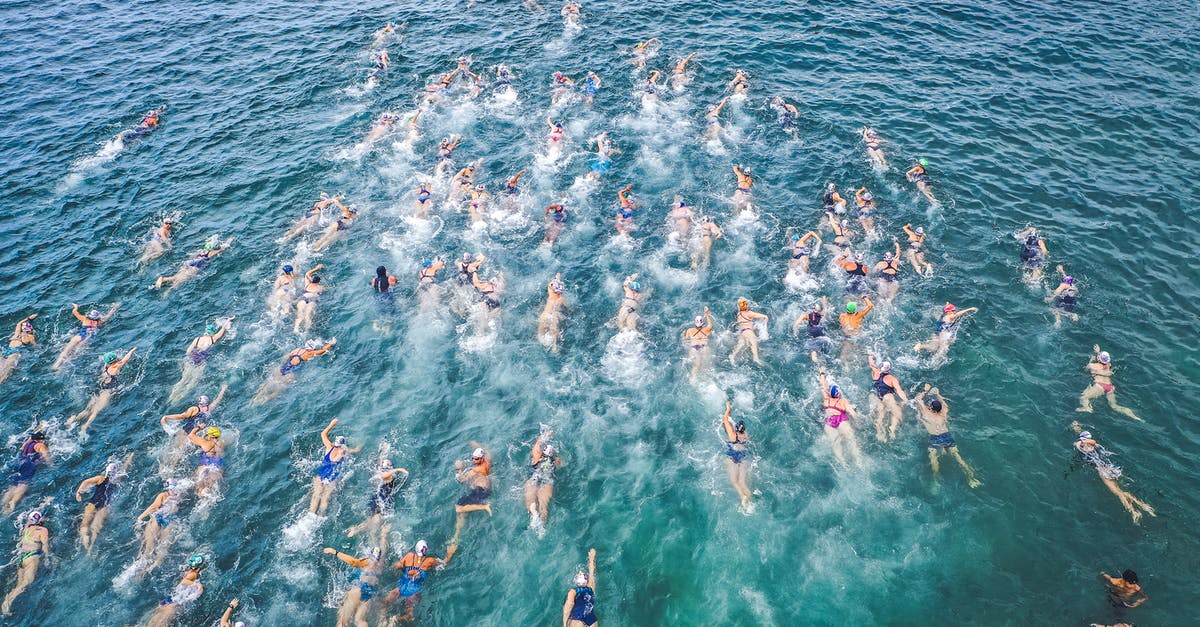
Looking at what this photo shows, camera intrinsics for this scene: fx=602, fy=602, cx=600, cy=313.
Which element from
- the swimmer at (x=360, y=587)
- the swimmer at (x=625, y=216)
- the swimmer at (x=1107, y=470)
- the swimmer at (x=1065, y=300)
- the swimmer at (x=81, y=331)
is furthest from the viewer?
the swimmer at (x=625, y=216)

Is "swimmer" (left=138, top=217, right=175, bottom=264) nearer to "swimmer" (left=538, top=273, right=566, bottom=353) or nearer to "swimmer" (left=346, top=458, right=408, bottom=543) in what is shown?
"swimmer" (left=346, top=458, right=408, bottom=543)

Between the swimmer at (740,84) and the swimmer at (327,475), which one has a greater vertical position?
the swimmer at (740,84)

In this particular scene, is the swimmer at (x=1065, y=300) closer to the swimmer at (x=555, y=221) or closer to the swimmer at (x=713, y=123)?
the swimmer at (x=713, y=123)

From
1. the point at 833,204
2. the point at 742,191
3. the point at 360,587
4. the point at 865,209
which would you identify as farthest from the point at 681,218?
the point at 360,587

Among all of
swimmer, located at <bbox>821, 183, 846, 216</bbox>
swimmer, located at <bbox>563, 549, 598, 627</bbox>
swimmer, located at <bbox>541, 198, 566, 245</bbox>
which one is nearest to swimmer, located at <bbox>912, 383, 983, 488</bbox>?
swimmer, located at <bbox>821, 183, 846, 216</bbox>

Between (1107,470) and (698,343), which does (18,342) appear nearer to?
(698,343)

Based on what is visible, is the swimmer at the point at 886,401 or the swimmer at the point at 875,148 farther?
the swimmer at the point at 875,148

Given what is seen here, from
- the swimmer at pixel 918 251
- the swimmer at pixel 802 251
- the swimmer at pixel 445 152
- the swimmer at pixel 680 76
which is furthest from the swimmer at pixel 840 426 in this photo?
the swimmer at pixel 680 76
